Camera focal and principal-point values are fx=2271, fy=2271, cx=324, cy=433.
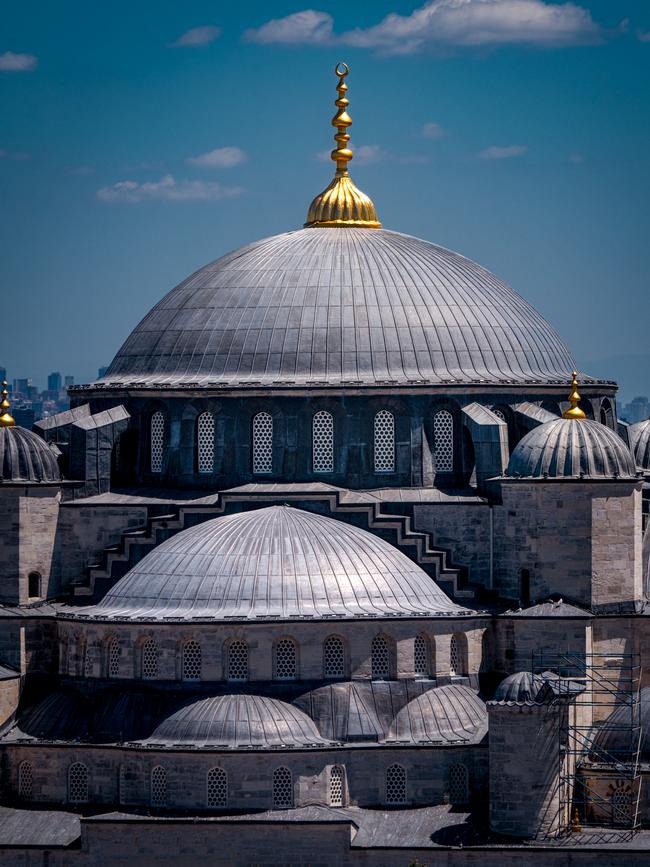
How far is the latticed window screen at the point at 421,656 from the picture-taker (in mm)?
62281

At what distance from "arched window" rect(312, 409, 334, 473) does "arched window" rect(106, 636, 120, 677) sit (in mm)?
9730

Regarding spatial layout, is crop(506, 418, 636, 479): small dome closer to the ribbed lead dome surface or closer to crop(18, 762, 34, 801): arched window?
the ribbed lead dome surface

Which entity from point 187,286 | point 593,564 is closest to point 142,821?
point 593,564

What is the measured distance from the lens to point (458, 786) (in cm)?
6047

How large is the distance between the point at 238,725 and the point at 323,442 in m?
12.6

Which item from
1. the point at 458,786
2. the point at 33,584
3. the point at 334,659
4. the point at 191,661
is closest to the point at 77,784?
the point at 191,661

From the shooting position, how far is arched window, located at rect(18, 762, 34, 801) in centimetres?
6162

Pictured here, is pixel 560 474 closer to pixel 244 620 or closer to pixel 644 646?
pixel 644 646

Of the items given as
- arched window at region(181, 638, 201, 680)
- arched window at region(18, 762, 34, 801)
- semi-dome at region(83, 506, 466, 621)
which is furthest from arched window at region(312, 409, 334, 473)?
arched window at region(18, 762, 34, 801)

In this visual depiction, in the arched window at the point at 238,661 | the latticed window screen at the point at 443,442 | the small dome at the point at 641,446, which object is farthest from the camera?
the small dome at the point at 641,446

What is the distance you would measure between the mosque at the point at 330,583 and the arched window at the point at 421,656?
3.3 inches

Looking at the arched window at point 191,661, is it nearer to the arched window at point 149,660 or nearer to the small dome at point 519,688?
the arched window at point 149,660

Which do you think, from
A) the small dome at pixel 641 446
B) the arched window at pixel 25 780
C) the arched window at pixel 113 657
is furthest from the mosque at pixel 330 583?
the small dome at pixel 641 446

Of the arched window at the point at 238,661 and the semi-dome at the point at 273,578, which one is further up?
the semi-dome at the point at 273,578
